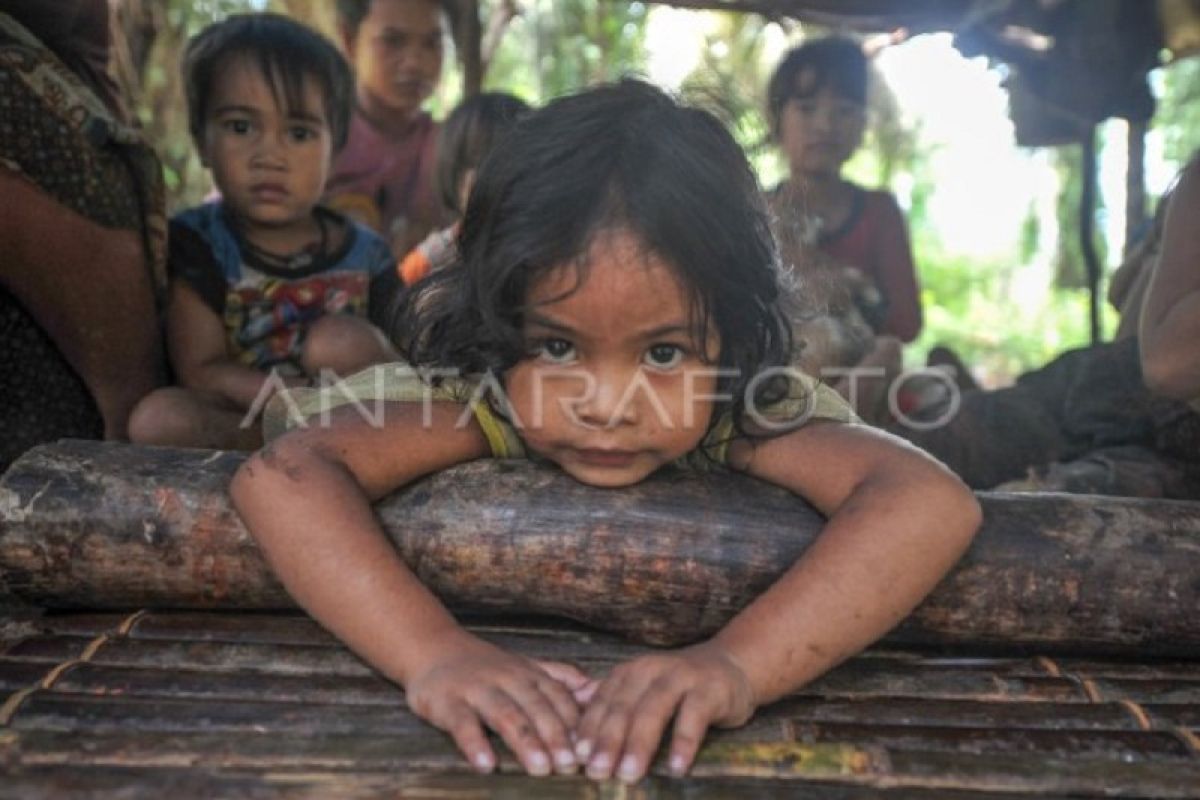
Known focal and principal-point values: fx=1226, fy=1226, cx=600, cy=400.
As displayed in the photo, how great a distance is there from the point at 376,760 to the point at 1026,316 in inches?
473

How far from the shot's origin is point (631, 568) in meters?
1.56

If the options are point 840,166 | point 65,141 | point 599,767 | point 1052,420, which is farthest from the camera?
point 840,166

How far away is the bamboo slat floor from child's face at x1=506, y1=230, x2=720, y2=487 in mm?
257

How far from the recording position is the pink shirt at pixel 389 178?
13.6ft

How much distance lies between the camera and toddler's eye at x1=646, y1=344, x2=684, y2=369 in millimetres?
1550

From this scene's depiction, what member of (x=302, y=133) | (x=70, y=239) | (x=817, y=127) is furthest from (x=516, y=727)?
(x=817, y=127)

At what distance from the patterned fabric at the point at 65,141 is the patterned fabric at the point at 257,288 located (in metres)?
0.31

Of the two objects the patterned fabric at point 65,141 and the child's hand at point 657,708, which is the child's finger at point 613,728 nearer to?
the child's hand at point 657,708

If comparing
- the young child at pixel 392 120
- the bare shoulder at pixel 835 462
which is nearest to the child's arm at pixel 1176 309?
the bare shoulder at pixel 835 462

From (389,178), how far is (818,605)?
3146 mm

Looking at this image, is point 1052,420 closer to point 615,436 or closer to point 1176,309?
point 1176,309

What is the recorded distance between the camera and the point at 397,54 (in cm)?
412

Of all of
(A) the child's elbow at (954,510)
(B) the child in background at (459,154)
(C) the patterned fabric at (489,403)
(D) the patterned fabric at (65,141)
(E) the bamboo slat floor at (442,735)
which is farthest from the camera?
(B) the child in background at (459,154)

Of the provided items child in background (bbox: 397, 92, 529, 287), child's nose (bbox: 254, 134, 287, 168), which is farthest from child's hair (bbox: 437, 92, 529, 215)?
child's nose (bbox: 254, 134, 287, 168)
